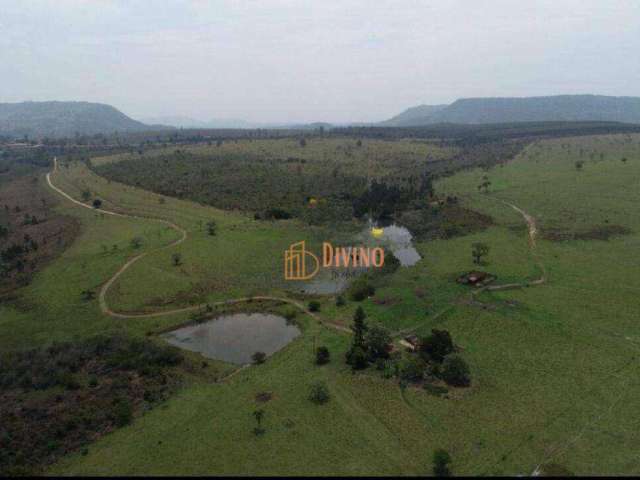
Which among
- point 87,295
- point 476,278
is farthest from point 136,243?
point 476,278

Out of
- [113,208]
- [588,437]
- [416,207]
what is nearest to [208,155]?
[113,208]

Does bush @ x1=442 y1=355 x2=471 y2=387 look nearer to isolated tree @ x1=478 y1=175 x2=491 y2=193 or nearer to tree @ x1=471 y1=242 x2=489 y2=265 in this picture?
tree @ x1=471 y1=242 x2=489 y2=265

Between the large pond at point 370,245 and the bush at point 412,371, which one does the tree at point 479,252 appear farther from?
the bush at point 412,371

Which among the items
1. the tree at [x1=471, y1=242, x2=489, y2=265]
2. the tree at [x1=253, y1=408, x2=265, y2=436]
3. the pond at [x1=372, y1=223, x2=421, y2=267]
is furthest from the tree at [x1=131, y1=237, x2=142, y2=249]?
the tree at [x1=471, y1=242, x2=489, y2=265]

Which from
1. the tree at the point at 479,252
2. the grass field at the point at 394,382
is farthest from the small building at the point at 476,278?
the tree at the point at 479,252

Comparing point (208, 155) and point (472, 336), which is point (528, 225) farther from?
point (208, 155)

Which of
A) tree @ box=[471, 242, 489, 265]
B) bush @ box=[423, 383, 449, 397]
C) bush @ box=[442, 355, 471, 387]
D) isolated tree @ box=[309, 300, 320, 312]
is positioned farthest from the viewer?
tree @ box=[471, 242, 489, 265]

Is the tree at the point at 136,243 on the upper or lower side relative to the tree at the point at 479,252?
upper
